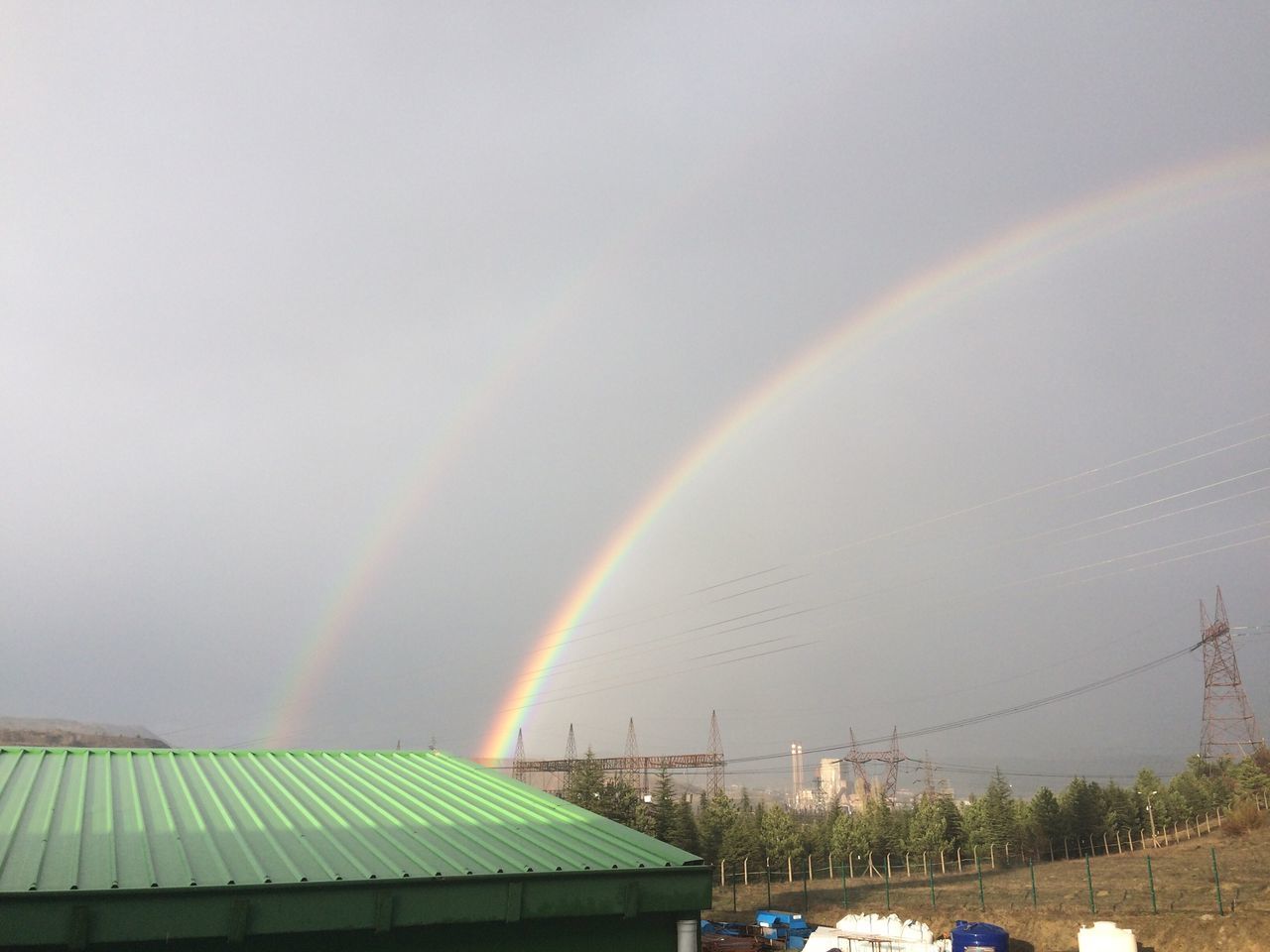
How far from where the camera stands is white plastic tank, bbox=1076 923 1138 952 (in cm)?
2400

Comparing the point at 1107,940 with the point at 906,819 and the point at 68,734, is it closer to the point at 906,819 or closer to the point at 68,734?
the point at 906,819

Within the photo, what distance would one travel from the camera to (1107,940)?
24125mm

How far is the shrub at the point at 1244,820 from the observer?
5000 centimetres

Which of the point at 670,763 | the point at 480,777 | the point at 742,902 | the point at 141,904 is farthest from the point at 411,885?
the point at 670,763

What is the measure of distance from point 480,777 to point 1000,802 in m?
58.8

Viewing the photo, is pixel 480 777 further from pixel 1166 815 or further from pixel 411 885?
pixel 1166 815

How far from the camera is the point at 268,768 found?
615 inches

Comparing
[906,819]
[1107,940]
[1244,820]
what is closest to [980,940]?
[1107,940]

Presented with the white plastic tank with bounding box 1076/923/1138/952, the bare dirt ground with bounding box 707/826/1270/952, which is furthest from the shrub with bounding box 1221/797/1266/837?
the white plastic tank with bounding box 1076/923/1138/952

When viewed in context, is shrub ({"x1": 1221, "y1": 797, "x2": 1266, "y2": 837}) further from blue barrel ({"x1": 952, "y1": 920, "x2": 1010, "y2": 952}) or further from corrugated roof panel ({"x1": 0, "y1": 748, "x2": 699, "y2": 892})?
corrugated roof panel ({"x1": 0, "y1": 748, "x2": 699, "y2": 892})

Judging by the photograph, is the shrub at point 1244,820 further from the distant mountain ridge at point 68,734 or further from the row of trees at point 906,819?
the distant mountain ridge at point 68,734

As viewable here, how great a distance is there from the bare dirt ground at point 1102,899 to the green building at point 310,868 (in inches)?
843

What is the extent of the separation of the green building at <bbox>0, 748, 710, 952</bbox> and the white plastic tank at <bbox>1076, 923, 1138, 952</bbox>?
17.4 m

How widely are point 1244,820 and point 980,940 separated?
33842mm
